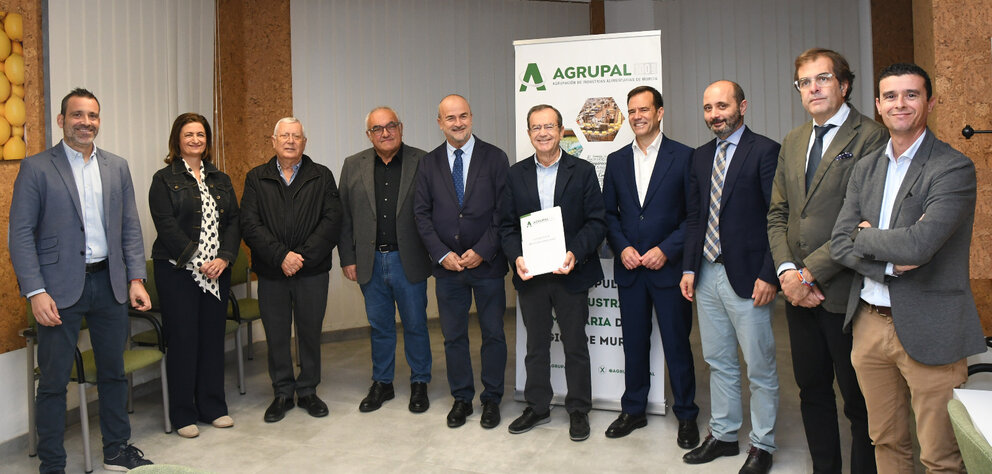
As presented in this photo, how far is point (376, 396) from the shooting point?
434cm

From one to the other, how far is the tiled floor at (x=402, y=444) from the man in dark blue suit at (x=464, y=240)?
27 cm

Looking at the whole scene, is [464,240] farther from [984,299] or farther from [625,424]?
[984,299]

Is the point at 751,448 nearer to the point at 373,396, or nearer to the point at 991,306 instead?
the point at 991,306

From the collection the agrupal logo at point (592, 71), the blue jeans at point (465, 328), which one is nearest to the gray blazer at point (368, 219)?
the blue jeans at point (465, 328)

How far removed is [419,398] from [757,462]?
1957 millimetres

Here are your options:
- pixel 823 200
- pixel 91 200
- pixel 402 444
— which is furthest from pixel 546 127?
pixel 91 200

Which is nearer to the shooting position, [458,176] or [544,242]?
[544,242]

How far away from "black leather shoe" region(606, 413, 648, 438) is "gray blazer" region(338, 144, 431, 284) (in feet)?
4.48

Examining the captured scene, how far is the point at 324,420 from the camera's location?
13.5 feet

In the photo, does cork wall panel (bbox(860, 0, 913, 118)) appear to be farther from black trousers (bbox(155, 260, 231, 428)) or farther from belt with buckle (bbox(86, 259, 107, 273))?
belt with buckle (bbox(86, 259, 107, 273))

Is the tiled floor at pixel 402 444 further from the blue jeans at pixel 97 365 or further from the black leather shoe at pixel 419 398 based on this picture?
the blue jeans at pixel 97 365

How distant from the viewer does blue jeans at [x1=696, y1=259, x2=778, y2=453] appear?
10.3ft

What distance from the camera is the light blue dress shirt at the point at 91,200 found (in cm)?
326

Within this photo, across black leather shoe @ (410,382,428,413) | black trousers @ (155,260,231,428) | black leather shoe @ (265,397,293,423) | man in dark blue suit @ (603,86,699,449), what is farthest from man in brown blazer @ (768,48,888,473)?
black trousers @ (155,260,231,428)
